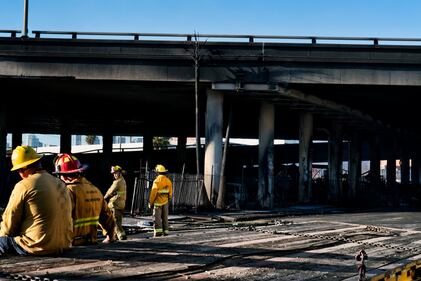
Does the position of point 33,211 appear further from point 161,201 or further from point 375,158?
point 375,158

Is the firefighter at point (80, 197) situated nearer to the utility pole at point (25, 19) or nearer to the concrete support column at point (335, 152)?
the utility pole at point (25, 19)

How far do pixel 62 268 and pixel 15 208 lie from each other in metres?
0.91

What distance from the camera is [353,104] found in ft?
130

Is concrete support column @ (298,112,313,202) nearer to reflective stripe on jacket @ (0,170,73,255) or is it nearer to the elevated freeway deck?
the elevated freeway deck

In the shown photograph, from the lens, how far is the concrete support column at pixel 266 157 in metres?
31.7

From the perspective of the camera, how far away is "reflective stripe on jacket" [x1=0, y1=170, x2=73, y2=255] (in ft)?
22.9

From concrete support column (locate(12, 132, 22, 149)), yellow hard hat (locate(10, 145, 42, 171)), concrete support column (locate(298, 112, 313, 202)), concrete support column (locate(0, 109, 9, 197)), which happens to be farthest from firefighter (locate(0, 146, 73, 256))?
concrete support column (locate(12, 132, 22, 149))

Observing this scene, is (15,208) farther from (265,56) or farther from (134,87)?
(134,87)

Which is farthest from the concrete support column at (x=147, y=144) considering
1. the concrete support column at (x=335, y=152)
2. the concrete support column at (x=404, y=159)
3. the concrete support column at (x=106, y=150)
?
the concrete support column at (x=404, y=159)

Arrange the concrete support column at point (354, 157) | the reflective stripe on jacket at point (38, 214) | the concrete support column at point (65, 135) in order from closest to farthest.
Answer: the reflective stripe on jacket at point (38, 214), the concrete support column at point (65, 135), the concrete support column at point (354, 157)

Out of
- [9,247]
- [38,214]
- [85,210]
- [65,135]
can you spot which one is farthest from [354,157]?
[38,214]

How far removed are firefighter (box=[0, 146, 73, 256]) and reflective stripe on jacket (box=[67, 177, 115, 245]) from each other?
844mm

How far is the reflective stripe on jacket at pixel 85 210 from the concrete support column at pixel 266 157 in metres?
23.0

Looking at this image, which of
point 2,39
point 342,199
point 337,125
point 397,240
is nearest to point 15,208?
point 397,240
